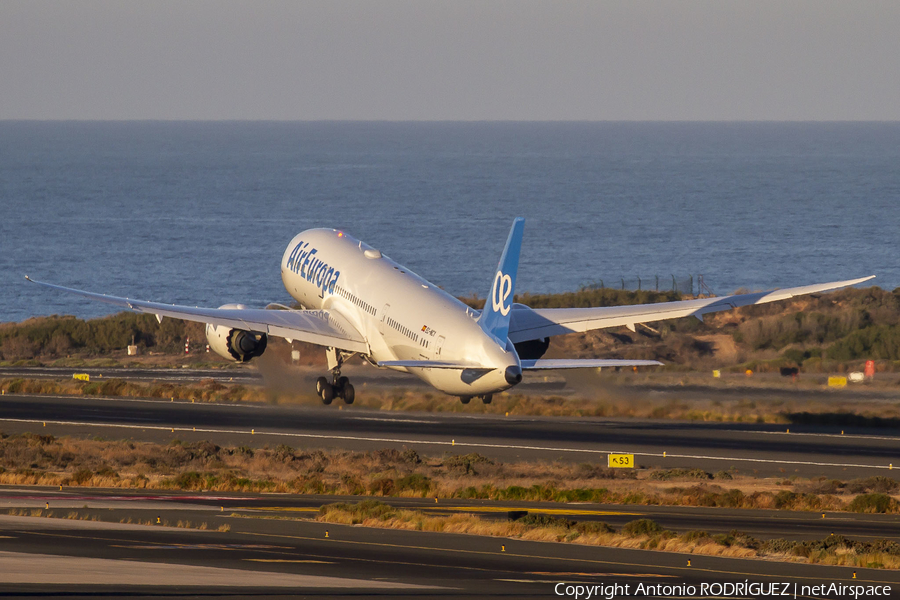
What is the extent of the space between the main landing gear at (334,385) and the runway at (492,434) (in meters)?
1.67

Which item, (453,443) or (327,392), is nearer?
(453,443)

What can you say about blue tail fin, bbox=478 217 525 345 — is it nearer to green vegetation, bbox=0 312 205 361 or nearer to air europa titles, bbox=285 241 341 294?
air europa titles, bbox=285 241 341 294

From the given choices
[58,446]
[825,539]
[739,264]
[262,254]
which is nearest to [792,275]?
[739,264]

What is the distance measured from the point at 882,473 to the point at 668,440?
10505mm

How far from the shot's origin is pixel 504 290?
4697 cm

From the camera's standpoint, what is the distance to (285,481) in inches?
1903

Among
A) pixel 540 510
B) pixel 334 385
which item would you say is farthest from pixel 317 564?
pixel 334 385

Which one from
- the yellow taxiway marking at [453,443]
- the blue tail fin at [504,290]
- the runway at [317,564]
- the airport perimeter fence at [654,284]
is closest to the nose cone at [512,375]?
the blue tail fin at [504,290]

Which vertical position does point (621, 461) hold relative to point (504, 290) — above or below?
below

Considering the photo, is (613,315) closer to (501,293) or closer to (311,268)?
(501,293)

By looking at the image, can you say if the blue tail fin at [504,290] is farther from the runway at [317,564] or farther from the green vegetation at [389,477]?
the runway at [317,564]

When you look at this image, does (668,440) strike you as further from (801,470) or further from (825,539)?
(825,539)

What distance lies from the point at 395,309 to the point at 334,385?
744cm

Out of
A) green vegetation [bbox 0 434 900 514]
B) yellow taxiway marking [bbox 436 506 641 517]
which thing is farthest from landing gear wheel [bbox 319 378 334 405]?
yellow taxiway marking [bbox 436 506 641 517]
